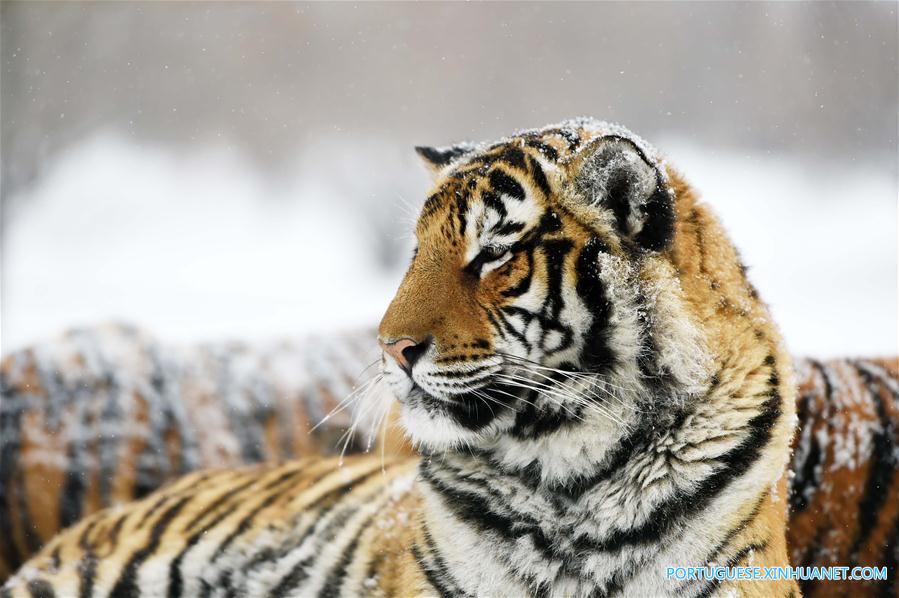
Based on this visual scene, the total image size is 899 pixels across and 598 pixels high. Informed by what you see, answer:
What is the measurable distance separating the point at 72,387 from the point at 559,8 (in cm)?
132

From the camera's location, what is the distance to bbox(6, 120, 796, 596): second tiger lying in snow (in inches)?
31.8

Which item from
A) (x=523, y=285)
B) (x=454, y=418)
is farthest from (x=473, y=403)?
(x=523, y=285)

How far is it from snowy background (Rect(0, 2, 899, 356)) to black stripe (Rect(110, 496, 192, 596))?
600 mm

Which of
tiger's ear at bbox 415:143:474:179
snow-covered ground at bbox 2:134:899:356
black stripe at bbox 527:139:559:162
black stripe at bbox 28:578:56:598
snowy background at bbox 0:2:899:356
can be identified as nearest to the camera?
black stripe at bbox 527:139:559:162

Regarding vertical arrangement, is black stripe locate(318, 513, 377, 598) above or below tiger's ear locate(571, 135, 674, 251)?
below

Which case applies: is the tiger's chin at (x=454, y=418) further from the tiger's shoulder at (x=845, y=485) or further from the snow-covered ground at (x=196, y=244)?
the snow-covered ground at (x=196, y=244)

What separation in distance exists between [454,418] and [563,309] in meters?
0.17

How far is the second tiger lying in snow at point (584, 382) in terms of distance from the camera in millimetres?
808

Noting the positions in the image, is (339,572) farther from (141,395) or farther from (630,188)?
(141,395)

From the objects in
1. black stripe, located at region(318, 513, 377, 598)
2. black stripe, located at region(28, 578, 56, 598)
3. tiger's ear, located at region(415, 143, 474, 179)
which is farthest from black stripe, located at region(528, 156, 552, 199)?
black stripe, located at region(28, 578, 56, 598)

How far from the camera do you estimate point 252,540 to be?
1175 millimetres

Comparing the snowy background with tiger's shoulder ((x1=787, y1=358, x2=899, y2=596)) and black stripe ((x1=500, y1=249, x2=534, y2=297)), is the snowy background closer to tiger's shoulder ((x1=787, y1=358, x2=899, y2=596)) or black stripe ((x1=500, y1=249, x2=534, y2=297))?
tiger's shoulder ((x1=787, y1=358, x2=899, y2=596))

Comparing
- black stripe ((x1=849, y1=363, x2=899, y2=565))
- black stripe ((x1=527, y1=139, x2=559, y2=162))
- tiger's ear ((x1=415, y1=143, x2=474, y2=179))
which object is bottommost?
black stripe ((x1=849, y1=363, x2=899, y2=565))

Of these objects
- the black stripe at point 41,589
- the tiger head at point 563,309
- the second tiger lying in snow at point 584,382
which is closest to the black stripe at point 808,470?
the second tiger lying in snow at point 584,382
